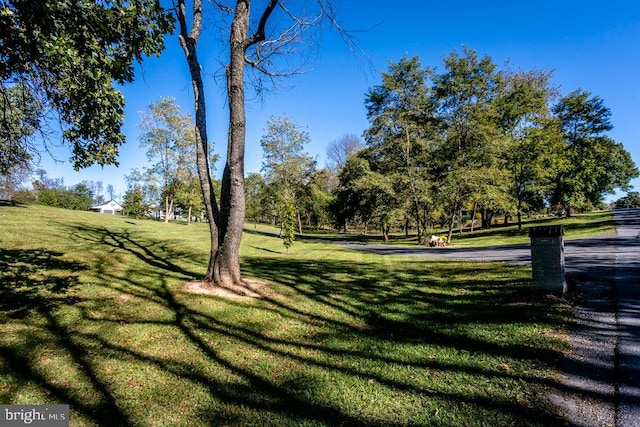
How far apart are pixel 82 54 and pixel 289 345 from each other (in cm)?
493

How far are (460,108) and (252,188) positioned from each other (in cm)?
4951

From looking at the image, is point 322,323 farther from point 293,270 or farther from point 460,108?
point 460,108

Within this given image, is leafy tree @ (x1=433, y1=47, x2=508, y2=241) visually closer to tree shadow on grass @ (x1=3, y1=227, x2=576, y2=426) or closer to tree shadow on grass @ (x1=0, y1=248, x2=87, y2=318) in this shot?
tree shadow on grass @ (x1=3, y1=227, x2=576, y2=426)

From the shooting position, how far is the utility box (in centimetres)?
527

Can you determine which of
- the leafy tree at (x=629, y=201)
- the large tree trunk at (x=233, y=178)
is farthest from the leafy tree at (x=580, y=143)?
the leafy tree at (x=629, y=201)

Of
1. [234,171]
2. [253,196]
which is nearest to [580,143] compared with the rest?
[234,171]

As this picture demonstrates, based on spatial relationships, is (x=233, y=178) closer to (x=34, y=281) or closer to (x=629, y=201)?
(x=34, y=281)

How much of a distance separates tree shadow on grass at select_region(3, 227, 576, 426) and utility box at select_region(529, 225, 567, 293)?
1.43 ft

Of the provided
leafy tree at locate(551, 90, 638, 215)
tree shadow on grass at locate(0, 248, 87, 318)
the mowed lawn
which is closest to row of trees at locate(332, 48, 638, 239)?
leafy tree at locate(551, 90, 638, 215)

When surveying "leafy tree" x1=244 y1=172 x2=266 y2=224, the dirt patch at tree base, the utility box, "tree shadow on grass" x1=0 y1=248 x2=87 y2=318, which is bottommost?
the dirt patch at tree base

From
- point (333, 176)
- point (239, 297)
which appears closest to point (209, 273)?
point (239, 297)

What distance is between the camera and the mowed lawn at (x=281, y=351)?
8.87 ft

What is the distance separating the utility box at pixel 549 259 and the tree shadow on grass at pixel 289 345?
0.43 meters

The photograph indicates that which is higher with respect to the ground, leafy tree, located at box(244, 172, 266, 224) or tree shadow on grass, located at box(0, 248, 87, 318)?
leafy tree, located at box(244, 172, 266, 224)
